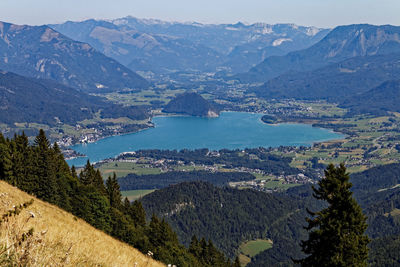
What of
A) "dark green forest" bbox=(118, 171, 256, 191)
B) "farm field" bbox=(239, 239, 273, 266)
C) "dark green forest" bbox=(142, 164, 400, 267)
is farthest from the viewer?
"dark green forest" bbox=(118, 171, 256, 191)

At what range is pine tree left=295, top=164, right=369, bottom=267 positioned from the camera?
18.1 meters

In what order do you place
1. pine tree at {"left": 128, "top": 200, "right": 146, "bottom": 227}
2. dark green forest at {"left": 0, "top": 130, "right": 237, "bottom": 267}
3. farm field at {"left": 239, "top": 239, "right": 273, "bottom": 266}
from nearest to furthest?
dark green forest at {"left": 0, "top": 130, "right": 237, "bottom": 267} < pine tree at {"left": 128, "top": 200, "right": 146, "bottom": 227} < farm field at {"left": 239, "top": 239, "right": 273, "bottom": 266}

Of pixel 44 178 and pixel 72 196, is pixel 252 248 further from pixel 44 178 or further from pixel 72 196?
pixel 44 178

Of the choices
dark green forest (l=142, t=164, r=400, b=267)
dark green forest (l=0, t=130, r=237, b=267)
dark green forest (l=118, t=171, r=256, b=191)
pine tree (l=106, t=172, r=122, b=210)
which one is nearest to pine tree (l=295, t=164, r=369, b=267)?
dark green forest (l=0, t=130, r=237, b=267)

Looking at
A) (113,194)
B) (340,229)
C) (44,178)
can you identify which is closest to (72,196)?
(44,178)

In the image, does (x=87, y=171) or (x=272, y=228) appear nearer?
(x=87, y=171)

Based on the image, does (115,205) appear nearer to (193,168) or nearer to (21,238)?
(21,238)

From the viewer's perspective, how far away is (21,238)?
7336 millimetres

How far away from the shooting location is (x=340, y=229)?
1834 cm

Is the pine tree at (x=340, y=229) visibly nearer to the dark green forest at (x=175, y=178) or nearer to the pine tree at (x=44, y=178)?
the pine tree at (x=44, y=178)

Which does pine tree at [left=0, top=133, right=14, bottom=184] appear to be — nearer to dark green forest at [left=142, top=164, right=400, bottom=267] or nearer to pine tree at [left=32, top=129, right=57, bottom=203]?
pine tree at [left=32, top=129, right=57, bottom=203]

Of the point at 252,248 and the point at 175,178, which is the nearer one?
the point at 252,248

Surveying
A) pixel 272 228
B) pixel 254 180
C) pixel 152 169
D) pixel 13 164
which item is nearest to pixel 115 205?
pixel 13 164

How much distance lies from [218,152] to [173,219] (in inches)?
3568
